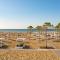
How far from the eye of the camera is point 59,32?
26.3 meters

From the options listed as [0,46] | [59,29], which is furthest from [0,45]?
[59,29]

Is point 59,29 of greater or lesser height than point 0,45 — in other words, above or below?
above

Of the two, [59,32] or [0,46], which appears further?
[59,32]

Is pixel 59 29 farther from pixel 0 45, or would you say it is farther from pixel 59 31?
pixel 0 45

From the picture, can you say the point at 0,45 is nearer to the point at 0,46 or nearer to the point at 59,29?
the point at 0,46

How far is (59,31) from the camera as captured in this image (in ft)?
85.0

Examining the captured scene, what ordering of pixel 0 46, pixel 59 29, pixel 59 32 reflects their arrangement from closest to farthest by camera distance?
pixel 0 46 → pixel 59 29 → pixel 59 32

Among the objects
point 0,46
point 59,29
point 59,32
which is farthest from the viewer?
point 59,32

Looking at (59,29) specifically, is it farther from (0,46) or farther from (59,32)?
(0,46)

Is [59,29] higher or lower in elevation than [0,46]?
higher

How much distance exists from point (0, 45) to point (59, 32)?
15.1 metres

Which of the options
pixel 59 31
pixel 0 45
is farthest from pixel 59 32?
pixel 0 45

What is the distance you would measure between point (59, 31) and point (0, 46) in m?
14.9

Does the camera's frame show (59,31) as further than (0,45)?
Yes
